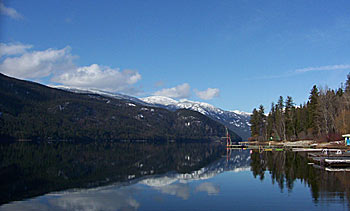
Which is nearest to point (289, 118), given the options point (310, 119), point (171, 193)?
point (310, 119)

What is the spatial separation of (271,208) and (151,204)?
8306mm

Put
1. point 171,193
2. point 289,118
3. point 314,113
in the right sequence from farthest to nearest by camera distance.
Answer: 1. point 289,118
2. point 314,113
3. point 171,193

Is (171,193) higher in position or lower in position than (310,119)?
lower

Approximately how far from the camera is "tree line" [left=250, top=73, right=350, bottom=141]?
96.9m

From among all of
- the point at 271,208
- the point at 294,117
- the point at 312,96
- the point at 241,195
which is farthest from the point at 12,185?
the point at 294,117

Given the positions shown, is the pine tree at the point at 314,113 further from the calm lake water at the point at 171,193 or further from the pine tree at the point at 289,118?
the calm lake water at the point at 171,193

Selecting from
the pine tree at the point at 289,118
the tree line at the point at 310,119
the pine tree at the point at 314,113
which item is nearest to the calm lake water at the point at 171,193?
the tree line at the point at 310,119

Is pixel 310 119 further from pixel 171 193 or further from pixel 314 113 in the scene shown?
pixel 171 193

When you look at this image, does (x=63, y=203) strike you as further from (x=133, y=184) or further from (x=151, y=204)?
(x=133, y=184)

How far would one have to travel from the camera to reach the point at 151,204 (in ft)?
77.8

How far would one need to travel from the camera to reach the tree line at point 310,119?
96875 millimetres

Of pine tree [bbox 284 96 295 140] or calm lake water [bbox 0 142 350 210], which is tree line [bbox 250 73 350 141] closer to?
pine tree [bbox 284 96 295 140]

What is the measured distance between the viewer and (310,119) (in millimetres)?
120812

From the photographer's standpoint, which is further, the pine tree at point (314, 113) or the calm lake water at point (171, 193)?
the pine tree at point (314, 113)
